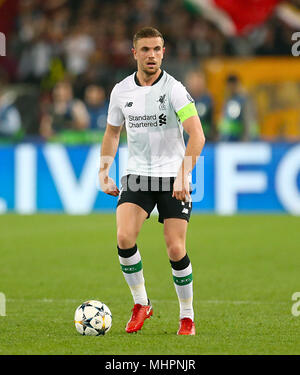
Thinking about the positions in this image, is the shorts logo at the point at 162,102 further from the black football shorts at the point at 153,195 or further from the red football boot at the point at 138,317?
the red football boot at the point at 138,317

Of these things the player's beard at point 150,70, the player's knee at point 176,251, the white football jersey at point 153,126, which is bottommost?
the player's knee at point 176,251

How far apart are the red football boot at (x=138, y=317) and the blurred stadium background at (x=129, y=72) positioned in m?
8.81

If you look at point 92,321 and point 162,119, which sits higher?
point 162,119

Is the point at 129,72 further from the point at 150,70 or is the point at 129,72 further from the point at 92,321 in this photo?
the point at 92,321

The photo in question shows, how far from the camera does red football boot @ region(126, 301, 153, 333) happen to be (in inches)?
284

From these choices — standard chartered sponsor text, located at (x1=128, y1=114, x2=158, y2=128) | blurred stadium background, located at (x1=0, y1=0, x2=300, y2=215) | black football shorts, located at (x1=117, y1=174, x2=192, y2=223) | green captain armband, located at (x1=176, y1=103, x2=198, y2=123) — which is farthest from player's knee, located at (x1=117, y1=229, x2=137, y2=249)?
blurred stadium background, located at (x1=0, y1=0, x2=300, y2=215)

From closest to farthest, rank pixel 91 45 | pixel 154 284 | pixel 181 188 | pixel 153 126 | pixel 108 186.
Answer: pixel 181 188 < pixel 153 126 < pixel 108 186 < pixel 154 284 < pixel 91 45

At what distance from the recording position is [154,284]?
982 cm

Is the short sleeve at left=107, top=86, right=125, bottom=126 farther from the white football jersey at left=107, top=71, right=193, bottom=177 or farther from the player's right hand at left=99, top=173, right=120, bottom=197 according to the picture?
the player's right hand at left=99, top=173, right=120, bottom=197

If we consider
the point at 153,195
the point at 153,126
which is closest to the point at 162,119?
the point at 153,126

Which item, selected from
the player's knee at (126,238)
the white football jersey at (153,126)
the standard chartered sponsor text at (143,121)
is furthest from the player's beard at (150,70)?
the player's knee at (126,238)

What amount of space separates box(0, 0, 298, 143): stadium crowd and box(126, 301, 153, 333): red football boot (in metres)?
11.4

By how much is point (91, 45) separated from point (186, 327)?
1470 centimetres

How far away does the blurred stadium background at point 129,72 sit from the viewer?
16375 millimetres
